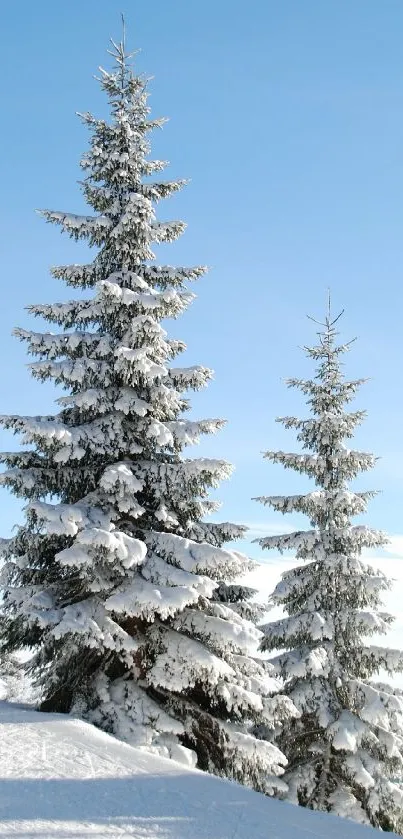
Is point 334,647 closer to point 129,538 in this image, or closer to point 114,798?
point 129,538

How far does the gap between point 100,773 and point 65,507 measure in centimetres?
424

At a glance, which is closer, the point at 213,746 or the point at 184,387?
the point at 213,746

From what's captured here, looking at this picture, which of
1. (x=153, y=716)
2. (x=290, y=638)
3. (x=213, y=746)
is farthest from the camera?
(x=290, y=638)

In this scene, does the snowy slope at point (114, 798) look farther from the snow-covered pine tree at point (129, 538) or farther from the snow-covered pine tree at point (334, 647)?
the snow-covered pine tree at point (334, 647)

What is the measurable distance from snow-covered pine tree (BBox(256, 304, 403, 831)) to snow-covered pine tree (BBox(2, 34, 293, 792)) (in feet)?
8.57

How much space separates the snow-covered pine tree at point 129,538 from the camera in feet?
37.0

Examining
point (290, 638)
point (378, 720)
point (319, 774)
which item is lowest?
point (319, 774)

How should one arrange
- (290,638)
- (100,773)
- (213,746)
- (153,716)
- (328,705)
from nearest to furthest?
(100,773), (153,716), (213,746), (328,705), (290,638)

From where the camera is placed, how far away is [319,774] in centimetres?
1523

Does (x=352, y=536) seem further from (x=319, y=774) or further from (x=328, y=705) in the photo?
(x=319, y=774)

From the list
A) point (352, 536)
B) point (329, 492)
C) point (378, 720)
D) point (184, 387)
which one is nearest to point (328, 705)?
point (378, 720)

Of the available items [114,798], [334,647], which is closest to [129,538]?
[114,798]

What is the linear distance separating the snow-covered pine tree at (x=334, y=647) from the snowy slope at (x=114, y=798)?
5.83 m

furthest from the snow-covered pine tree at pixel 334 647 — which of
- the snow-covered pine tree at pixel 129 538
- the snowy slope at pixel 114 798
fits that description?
the snowy slope at pixel 114 798
